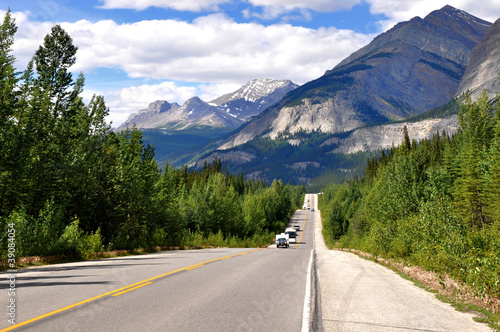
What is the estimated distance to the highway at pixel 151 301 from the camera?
6978mm

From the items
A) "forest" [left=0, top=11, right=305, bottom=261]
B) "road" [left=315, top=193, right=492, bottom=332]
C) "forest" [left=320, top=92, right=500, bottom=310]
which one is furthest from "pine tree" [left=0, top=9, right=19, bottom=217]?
"forest" [left=320, top=92, right=500, bottom=310]

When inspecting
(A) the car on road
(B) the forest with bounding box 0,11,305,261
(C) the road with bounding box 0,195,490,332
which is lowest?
(A) the car on road

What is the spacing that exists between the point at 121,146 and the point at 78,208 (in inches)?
451

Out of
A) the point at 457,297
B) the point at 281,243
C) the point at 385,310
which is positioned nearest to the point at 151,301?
the point at 385,310

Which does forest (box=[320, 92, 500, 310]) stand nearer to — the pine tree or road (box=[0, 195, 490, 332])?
road (box=[0, 195, 490, 332])

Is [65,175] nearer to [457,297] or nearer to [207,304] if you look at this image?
[207,304]

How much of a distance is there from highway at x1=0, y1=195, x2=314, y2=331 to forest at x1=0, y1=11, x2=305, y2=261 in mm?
5882

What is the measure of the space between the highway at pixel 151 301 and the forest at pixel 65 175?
5882 mm

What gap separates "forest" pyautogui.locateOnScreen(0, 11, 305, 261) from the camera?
19297 millimetres

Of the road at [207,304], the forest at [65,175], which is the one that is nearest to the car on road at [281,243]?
the forest at [65,175]

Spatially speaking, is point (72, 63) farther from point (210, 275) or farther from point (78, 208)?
point (210, 275)

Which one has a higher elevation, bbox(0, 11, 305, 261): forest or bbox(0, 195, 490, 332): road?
bbox(0, 11, 305, 261): forest

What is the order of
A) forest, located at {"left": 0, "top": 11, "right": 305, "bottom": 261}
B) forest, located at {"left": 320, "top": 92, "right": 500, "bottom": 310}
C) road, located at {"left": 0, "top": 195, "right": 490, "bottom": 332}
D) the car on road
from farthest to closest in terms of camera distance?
the car on road → forest, located at {"left": 0, "top": 11, "right": 305, "bottom": 261} → forest, located at {"left": 320, "top": 92, "right": 500, "bottom": 310} → road, located at {"left": 0, "top": 195, "right": 490, "bottom": 332}

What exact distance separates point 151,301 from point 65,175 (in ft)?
66.2
